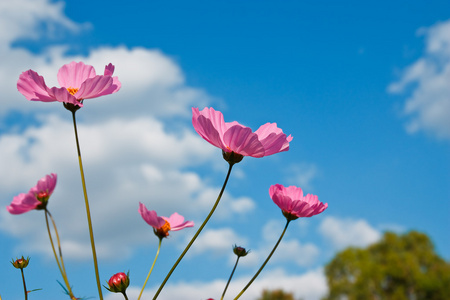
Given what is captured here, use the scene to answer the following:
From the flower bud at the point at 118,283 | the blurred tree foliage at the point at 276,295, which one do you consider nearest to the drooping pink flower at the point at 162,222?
the flower bud at the point at 118,283

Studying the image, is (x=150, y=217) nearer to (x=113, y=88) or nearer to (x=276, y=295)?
(x=113, y=88)

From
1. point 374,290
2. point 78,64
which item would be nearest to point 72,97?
point 78,64

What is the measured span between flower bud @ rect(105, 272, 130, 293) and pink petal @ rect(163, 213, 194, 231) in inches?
11.5

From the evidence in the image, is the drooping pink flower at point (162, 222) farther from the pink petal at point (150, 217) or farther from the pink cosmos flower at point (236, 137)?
the pink cosmos flower at point (236, 137)

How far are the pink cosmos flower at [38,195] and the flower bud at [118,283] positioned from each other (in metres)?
0.25

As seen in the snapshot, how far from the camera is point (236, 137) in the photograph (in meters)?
1.09

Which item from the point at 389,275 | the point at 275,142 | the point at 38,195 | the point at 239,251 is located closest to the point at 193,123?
the point at 275,142

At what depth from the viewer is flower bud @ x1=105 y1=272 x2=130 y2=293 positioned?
3.55 ft

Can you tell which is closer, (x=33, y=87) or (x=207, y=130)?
(x=207, y=130)

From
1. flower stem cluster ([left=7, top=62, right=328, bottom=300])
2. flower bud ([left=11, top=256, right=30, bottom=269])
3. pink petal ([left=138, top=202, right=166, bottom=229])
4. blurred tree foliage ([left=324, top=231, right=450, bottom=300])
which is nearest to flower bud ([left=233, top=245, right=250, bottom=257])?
flower stem cluster ([left=7, top=62, right=328, bottom=300])

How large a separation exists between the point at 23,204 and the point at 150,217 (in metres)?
0.31

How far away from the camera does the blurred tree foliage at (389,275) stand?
22438 mm

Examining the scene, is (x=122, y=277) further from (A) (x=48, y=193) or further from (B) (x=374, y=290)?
(B) (x=374, y=290)

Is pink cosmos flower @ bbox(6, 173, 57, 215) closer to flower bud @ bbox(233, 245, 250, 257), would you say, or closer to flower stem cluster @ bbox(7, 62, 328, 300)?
flower stem cluster @ bbox(7, 62, 328, 300)
